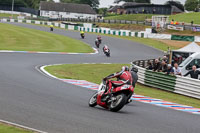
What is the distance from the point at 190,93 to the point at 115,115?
29.0 ft

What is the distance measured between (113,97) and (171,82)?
29.5ft

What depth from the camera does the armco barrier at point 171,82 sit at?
1808 cm

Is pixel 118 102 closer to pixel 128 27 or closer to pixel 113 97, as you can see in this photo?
pixel 113 97

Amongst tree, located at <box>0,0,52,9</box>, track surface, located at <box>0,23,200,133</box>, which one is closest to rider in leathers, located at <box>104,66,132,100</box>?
track surface, located at <box>0,23,200,133</box>

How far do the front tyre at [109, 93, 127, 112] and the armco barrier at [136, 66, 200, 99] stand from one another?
7.97 meters

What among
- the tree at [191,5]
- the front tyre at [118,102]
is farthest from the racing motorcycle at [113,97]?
the tree at [191,5]

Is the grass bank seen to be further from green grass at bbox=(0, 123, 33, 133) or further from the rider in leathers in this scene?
green grass at bbox=(0, 123, 33, 133)

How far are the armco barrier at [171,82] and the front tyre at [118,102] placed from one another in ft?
26.1

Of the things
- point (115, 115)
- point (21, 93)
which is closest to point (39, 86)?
point (21, 93)

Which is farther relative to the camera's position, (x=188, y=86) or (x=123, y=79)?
(x=188, y=86)

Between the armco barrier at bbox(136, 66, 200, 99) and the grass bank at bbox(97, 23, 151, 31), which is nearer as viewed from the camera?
the armco barrier at bbox(136, 66, 200, 99)

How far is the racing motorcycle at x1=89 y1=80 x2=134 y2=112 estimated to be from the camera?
10.7m

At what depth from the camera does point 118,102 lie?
35.5 ft

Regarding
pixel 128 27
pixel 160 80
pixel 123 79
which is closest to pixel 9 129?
pixel 123 79
